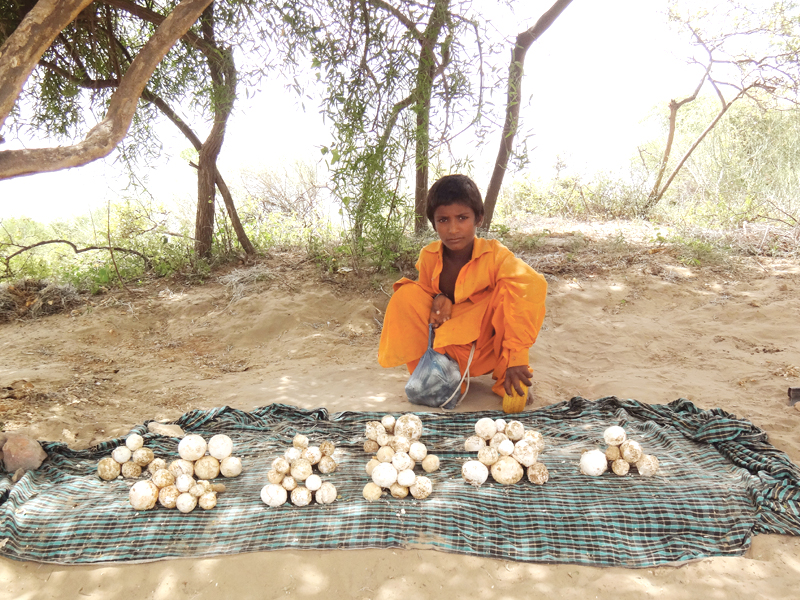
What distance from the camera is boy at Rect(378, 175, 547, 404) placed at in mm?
2889

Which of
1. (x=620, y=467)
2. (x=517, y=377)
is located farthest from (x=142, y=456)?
(x=620, y=467)

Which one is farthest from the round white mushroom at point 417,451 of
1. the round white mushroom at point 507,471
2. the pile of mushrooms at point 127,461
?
the pile of mushrooms at point 127,461

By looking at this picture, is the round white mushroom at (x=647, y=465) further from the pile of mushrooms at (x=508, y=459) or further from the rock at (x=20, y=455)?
the rock at (x=20, y=455)

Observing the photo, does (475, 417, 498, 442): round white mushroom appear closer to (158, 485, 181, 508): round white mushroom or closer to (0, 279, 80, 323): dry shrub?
(158, 485, 181, 508): round white mushroom

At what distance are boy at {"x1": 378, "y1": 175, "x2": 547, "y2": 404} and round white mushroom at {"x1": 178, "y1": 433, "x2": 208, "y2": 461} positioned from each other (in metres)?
1.30

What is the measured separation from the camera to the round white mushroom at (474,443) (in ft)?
8.05

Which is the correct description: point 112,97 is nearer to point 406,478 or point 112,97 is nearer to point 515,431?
point 406,478

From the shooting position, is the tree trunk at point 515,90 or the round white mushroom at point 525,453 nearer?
the round white mushroom at point 525,453

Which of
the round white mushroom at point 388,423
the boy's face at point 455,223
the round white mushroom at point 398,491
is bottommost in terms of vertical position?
the round white mushroom at point 398,491

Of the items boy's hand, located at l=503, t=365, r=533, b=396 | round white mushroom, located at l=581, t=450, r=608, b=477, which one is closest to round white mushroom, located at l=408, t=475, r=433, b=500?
round white mushroom, located at l=581, t=450, r=608, b=477

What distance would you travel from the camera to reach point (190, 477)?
2.17 metres

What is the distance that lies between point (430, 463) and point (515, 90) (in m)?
2.81

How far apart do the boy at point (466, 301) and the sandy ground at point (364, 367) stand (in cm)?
34

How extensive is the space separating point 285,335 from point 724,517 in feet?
11.9
